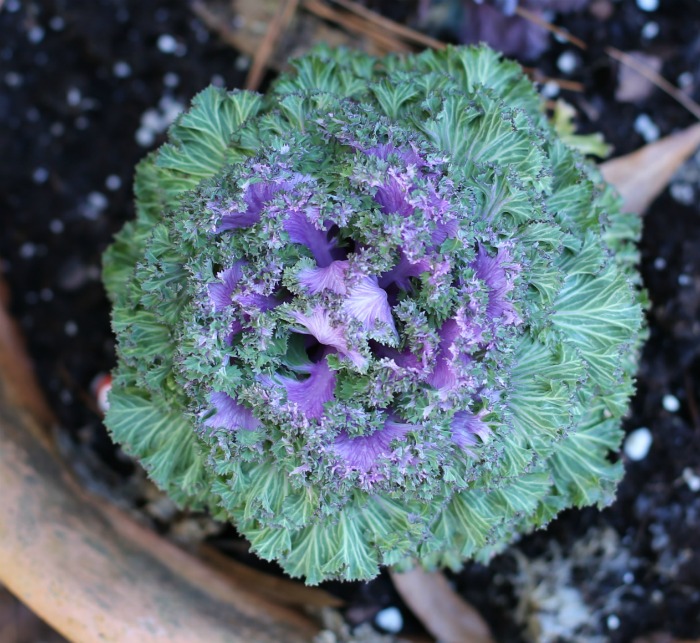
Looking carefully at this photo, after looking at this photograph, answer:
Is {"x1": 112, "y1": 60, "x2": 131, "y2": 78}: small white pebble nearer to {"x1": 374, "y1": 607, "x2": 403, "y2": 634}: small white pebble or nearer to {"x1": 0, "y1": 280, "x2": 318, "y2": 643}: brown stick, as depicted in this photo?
{"x1": 0, "y1": 280, "x2": 318, "y2": 643}: brown stick

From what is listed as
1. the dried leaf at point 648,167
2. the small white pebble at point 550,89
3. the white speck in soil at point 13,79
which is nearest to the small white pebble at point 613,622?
the dried leaf at point 648,167

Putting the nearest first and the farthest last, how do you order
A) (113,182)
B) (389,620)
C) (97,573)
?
(97,573), (389,620), (113,182)

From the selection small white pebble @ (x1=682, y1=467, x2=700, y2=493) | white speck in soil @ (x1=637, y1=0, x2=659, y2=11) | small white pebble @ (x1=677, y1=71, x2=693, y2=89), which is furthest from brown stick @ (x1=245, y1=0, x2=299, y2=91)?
small white pebble @ (x1=682, y1=467, x2=700, y2=493)

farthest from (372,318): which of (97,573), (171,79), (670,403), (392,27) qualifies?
(171,79)

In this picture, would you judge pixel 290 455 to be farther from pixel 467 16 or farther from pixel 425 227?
pixel 467 16

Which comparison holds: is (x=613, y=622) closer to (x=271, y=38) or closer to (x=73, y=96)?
(x=271, y=38)

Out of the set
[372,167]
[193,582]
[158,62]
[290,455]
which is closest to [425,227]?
[372,167]
